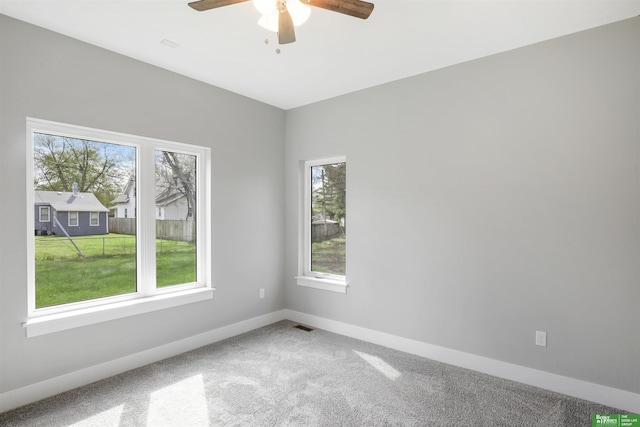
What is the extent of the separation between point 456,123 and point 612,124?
42.1 inches

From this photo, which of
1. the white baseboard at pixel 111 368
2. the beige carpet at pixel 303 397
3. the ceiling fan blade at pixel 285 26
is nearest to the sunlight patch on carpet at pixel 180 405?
the beige carpet at pixel 303 397

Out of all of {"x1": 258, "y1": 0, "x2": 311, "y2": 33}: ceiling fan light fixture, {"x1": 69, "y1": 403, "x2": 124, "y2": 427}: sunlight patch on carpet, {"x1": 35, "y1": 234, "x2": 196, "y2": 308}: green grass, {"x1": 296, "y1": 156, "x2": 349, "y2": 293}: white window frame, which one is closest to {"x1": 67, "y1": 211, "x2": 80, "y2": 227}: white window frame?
{"x1": 35, "y1": 234, "x2": 196, "y2": 308}: green grass

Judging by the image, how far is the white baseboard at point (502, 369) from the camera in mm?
2346

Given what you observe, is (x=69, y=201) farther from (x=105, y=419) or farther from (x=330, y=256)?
(x=330, y=256)

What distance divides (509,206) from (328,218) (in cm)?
195

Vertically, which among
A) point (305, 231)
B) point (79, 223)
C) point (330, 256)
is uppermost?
point (79, 223)

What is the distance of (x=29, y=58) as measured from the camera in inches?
94.0

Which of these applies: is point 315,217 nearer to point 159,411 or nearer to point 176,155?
point 176,155

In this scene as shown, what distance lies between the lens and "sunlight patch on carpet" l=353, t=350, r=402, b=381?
281 centimetres

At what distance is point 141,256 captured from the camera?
3090 mm

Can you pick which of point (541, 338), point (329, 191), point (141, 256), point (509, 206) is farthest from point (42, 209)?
point (541, 338)

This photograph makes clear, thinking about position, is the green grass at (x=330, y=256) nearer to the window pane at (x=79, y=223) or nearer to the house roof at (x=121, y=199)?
the window pane at (x=79, y=223)

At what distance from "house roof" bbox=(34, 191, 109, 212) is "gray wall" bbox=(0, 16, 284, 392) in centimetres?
19

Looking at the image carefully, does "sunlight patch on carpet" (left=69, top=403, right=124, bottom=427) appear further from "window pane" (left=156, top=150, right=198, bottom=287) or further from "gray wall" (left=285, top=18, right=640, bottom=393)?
"gray wall" (left=285, top=18, right=640, bottom=393)
